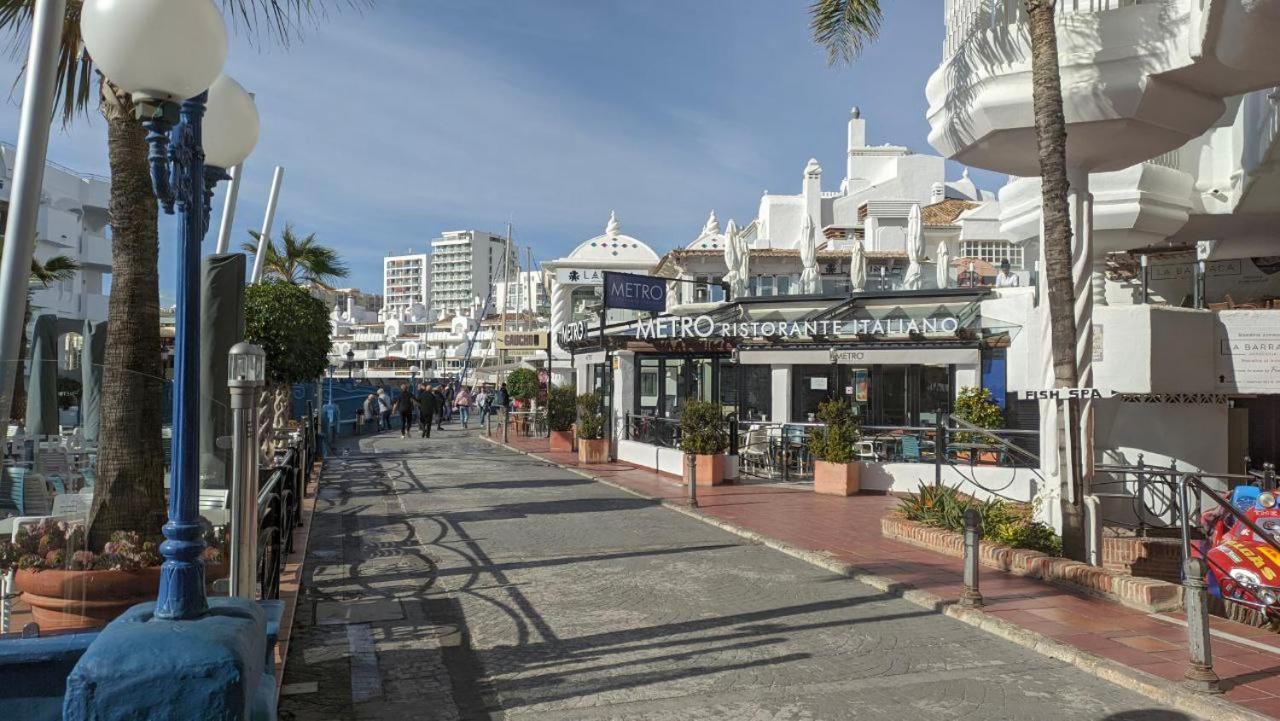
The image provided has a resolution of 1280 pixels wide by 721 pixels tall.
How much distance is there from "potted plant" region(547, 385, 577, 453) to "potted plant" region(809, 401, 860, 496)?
A: 956 cm

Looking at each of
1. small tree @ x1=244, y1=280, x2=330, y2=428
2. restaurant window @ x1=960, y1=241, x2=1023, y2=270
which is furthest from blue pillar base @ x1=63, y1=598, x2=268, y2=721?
restaurant window @ x1=960, y1=241, x2=1023, y2=270

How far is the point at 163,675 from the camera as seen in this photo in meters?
2.67

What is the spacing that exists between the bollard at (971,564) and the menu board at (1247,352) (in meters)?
8.33

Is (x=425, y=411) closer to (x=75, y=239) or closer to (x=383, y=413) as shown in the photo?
(x=383, y=413)

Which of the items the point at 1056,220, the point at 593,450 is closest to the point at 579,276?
the point at 593,450

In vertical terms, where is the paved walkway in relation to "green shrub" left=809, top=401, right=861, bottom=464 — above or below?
below

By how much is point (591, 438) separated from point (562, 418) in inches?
124

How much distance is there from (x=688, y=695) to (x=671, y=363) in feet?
59.3

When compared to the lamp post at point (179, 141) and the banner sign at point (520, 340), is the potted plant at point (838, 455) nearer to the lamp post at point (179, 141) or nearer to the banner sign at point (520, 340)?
the lamp post at point (179, 141)

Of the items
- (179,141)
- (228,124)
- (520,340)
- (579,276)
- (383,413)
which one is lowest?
(383,413)

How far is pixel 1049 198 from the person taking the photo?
862 centimetres

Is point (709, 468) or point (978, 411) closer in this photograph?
point (709, 468)

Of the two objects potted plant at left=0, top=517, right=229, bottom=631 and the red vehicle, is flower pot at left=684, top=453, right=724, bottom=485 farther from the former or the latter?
potted plant at left=0, top=517, right=229, bottom=631

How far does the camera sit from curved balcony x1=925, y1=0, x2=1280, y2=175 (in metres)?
8.29
